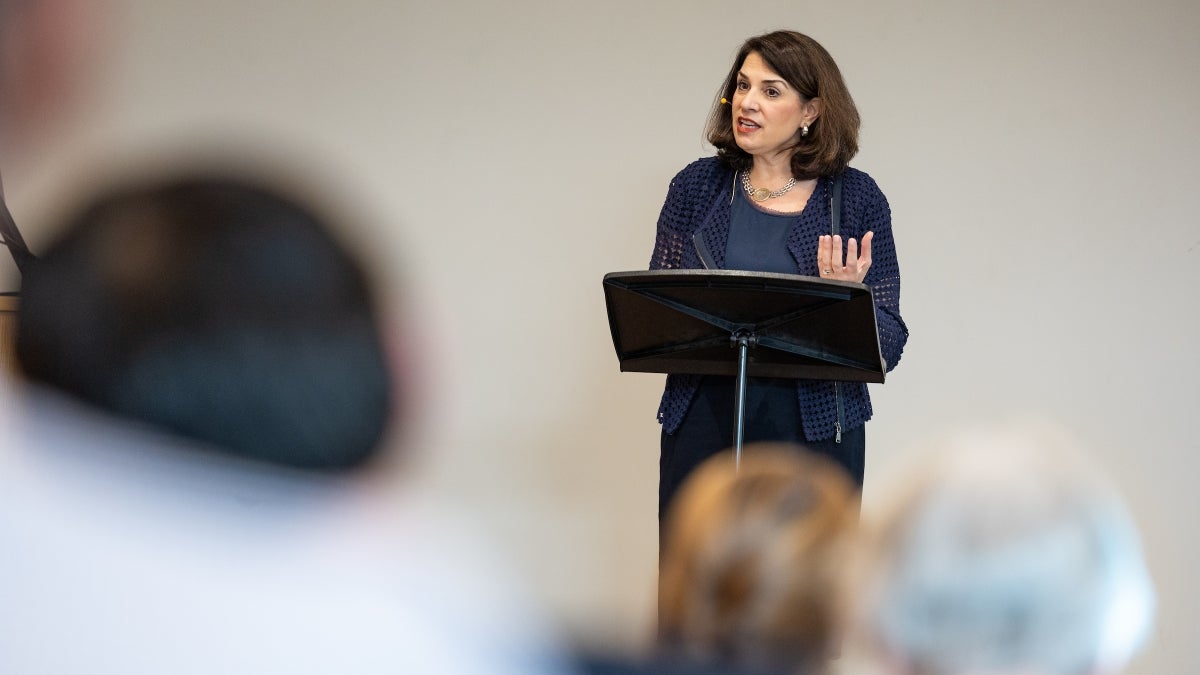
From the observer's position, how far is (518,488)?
3740 mm

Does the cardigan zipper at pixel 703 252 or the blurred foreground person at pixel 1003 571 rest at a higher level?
the cardigan zipper at pixel 703 252

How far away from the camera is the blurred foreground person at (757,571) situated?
1.75 ft

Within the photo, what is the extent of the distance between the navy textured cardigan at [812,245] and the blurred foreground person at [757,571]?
1823 mm

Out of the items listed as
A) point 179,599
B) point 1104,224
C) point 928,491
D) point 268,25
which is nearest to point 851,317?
point 928,491

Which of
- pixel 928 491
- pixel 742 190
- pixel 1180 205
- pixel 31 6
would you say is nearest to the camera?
pixel 31 6

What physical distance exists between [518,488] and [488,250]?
700mm

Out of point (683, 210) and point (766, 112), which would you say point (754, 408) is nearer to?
point (683, 210)

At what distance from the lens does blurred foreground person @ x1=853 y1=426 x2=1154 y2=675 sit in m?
0.51

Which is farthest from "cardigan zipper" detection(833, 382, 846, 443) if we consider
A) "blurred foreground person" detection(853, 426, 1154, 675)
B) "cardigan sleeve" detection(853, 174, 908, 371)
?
"blurred foreground person" detection(853, 426, 1154, 675)

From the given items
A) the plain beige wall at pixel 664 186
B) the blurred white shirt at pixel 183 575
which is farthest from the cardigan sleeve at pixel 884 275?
the blurred white shirt at pixel 183 575

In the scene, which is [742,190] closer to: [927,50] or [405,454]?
[927,50]

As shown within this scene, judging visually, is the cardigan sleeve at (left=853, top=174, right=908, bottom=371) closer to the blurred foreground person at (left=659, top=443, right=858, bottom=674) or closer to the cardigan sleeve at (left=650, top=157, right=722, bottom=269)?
the cardigan sleeve at (left=650, top=157, right=722, bottom=269)

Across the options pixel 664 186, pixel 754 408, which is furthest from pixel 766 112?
pixel 664 186

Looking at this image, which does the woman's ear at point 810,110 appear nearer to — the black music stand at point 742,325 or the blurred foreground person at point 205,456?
the black music stand at point 742,325
